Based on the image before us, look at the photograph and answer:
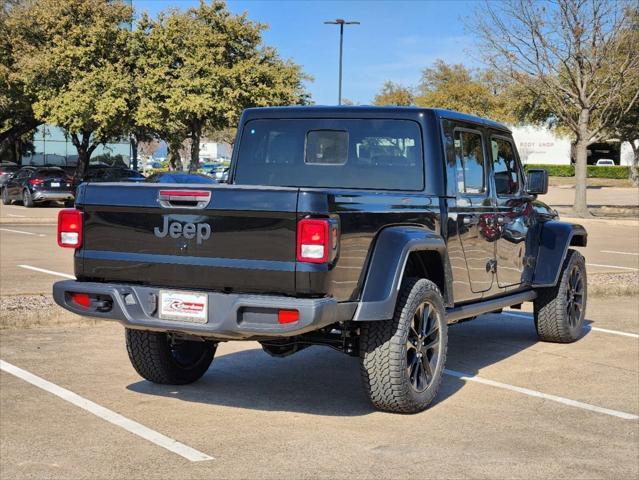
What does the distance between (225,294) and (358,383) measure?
2.03 m

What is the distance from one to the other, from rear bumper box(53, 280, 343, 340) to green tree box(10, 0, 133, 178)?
105ft

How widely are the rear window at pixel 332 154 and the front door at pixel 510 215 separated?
1170 mm

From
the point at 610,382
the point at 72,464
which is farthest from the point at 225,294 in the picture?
the point at 610,382

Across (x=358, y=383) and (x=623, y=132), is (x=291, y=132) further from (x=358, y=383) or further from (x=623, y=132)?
(x=623, y=132)

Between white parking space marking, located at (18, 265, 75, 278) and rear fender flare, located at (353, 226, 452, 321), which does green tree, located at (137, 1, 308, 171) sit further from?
rear fender flare, located at (353, 226, 452, 321)

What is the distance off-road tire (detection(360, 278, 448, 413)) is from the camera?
5.53m

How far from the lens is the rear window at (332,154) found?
6.49 m

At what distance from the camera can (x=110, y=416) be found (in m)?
5.66

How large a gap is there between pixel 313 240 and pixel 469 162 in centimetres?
238

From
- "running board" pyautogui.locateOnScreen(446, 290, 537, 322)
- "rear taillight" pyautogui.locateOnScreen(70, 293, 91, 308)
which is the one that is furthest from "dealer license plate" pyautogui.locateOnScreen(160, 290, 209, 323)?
"running board" pyautogui.locateOnScreen(446, 290, 537, 322)

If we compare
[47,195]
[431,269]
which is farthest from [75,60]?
[431,269]

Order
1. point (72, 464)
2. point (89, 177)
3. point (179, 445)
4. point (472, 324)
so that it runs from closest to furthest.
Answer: point (72, 464)
point (179, 445)
point (472, 324)
point (89, 177)

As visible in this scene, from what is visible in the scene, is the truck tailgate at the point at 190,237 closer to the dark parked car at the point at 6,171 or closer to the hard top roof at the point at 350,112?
the hard top roof at the point at 350,112

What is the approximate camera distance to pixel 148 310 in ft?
17.6
